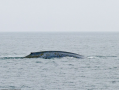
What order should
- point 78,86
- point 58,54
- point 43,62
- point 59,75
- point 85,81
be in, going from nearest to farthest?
1. point 78,86
2. point 85,81
3. point 59,75
4. point 43,62
5. point 58,54

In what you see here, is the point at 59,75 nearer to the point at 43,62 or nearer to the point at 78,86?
the point at 78,86

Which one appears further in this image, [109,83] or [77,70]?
[77,70]

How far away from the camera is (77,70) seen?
3653 cm

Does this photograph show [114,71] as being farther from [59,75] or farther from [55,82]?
[55,82]

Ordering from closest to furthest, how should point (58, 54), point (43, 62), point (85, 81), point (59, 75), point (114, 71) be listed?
point (85, 81)
point (59, 75)
point (114, 71)
point (43, 62)
point (58, 54)

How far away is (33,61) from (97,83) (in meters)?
16.8

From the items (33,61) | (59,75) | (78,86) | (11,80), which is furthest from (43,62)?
(78,86)

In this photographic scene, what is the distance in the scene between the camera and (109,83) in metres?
28.6

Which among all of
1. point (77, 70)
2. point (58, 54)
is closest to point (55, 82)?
point (77, 70)

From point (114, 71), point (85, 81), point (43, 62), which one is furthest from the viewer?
point (43, 62)

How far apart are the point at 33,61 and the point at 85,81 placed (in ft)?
50.7

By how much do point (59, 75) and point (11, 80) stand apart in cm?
527

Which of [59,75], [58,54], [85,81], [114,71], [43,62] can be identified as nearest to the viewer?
[85,81]

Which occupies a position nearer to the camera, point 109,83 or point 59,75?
point 109,83
